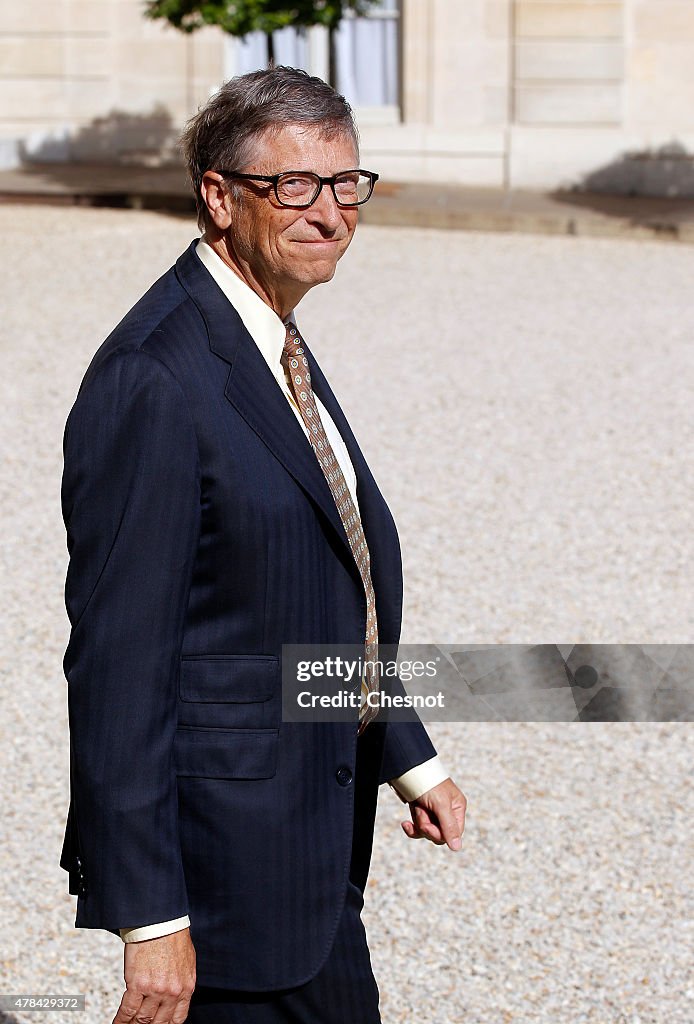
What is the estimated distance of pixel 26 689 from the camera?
486 centimetres

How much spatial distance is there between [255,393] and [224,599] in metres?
0.27

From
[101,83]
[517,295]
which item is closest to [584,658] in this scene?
[517,295]

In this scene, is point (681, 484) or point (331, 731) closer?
point (331, 731)

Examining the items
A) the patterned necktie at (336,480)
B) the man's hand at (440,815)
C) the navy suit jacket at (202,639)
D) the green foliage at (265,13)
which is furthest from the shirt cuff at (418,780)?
the green foliage at (265,13)

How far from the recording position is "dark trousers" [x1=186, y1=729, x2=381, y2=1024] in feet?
6.55

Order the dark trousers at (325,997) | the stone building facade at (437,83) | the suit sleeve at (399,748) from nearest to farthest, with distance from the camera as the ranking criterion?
1. the dark trousers at (325,997)
2. the suit sleeve at (399,748)
3. the stone building facade at (437,83)

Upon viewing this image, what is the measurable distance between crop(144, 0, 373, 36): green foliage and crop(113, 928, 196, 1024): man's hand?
41.3ft

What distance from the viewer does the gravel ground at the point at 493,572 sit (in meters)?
3.50

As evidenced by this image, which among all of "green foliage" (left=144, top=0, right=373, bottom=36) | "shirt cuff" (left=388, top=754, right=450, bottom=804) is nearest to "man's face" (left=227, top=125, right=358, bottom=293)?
"shirt cuff" (left=388, top=754, right=450, bottom=804)

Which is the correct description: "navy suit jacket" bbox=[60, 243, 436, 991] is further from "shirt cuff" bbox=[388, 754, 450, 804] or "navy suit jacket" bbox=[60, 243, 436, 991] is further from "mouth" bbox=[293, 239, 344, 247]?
"shirt cuff" bbox=[388, 754, 450, 804]

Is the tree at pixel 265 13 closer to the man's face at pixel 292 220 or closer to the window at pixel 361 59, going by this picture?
the window at pixel 361 59

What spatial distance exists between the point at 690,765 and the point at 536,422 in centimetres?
375

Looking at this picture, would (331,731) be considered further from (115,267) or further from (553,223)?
(553,223)

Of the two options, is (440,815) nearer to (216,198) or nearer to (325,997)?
(325,997)
